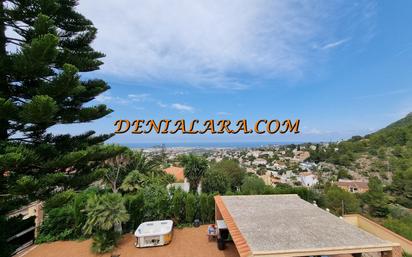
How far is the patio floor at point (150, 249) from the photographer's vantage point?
6789 millimetres

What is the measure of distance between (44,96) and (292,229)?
5.69 m

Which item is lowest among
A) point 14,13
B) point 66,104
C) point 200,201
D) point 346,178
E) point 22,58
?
point 346,178

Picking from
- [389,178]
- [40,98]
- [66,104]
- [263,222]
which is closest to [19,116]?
[40,98]

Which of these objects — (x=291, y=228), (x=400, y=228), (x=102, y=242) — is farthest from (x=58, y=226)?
(x=400, y=228)

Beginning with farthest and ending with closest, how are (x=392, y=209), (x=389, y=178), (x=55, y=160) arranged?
(x=389, y=178) < (x=392, y=209) < (x=55, y=160)

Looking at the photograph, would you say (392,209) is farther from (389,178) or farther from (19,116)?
(19,116)

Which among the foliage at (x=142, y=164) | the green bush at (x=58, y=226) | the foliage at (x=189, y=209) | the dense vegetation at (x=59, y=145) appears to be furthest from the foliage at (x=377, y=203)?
the green bush at (x=58, y=226)

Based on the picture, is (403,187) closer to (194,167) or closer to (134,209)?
(194,167)

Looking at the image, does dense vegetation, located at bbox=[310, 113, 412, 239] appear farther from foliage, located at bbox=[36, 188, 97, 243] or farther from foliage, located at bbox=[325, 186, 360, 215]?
foliage, located at bbox=[36, 188, 97, 243]

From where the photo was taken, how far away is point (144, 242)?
7215 mm

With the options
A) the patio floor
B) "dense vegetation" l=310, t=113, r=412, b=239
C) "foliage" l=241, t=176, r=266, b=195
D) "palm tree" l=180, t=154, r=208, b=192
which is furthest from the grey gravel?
"palm tree" l=180, t=154, r=208, b=192

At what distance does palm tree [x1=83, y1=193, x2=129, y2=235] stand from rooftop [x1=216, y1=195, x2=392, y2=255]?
10.5 ft

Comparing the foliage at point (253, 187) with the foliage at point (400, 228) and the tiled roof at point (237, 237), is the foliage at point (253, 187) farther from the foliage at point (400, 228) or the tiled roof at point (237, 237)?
the foliage at point (400, 228)

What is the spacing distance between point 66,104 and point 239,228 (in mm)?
5272
